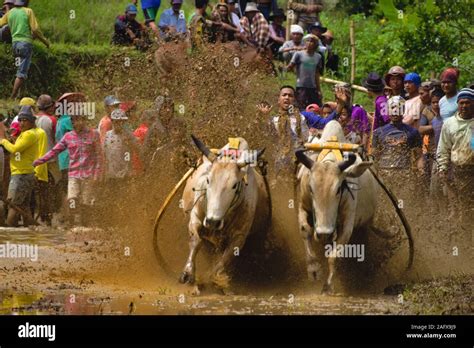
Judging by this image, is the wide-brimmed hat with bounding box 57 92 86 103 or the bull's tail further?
the wide-brimmed hat with bounding box 57 92 86 103

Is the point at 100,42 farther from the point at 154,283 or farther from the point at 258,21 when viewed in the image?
the point at 154,283

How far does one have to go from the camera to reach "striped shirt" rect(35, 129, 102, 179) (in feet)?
61.2

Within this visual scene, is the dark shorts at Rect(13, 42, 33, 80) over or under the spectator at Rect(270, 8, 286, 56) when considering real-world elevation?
under

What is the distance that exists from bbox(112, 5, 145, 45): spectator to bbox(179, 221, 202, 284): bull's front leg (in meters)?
8.11

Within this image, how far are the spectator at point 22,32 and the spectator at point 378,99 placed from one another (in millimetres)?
5985

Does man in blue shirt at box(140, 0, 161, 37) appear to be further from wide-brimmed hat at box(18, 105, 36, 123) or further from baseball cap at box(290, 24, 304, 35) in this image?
wide-brimmed hat at box(18, 105, 36, 123)


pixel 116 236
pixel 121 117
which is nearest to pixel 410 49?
pixel 121 117

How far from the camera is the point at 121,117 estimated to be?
61.2 ft

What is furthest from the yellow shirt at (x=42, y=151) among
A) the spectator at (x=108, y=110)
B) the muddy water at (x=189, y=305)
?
the muddy water at (x=189, y=305)

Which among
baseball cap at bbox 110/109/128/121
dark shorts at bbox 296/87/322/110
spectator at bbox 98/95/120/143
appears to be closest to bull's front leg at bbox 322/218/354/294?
baseball cap at bbox 110/109/128/121

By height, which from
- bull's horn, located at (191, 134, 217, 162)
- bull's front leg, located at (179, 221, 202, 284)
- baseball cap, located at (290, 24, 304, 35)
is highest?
baseball cap, located at (290, 24, 304, 35)

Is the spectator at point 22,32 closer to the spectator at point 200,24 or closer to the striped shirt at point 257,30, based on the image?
the spectator at point 200,24

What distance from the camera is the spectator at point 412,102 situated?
19484mm

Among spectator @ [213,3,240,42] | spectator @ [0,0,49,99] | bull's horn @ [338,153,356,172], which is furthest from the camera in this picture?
spectator @ [0,0,49,99]
